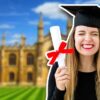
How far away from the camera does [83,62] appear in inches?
127

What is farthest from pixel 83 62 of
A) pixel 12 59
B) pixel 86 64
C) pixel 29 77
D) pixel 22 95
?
pixel 12 59

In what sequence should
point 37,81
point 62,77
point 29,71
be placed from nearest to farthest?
point 62,77, point 37,81, point 29,71

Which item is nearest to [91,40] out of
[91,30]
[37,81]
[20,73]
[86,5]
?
[91,30]

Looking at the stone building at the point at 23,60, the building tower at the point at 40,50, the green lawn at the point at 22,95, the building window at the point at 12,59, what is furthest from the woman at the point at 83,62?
the building window at the point at 12,59

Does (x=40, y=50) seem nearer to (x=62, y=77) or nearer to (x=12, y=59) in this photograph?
(x=12, y=59)

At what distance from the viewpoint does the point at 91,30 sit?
3.14 m

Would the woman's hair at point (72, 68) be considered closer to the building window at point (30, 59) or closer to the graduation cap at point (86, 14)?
the graduation cap at point (86, 14)

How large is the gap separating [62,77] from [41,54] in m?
40.1

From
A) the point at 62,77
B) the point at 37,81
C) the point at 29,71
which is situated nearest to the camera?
the point at 62,77

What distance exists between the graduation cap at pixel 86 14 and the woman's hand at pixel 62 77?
0.42 m

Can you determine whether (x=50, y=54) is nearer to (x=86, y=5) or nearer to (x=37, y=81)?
(x=86, y=5)

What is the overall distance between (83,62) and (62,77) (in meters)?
0.30

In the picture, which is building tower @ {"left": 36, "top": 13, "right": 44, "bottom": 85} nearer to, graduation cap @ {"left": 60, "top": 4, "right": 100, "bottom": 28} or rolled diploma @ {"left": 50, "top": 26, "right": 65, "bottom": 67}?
graduation cap @ {"left": 60, "top": 4, "right": 100, "bottom": 28}

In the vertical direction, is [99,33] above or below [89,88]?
above
